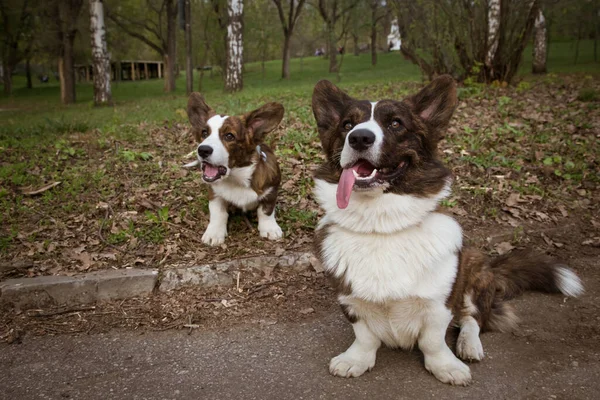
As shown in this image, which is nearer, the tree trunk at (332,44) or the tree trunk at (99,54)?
Result: the tree trunk at (99,54)

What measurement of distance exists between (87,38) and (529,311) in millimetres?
25925

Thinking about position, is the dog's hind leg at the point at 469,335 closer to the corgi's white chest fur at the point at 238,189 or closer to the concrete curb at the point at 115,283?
the concrete curb at the point at 115,283

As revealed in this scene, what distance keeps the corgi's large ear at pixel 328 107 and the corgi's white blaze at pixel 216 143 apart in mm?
1328

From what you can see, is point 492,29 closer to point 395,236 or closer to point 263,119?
point 263,119

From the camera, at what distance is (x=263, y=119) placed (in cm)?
457

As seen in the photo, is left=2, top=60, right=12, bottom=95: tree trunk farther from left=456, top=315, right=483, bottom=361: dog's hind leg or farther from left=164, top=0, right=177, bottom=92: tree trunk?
left=456, top=315, right=483, bottom=361: dog's hind leg

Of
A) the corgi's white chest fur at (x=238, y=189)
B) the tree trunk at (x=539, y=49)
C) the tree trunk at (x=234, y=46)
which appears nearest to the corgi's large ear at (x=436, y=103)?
the corgi's white chest fur at (x=238, y=189)

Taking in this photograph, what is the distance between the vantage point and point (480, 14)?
10.0 m

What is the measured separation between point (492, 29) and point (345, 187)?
30.2 ft

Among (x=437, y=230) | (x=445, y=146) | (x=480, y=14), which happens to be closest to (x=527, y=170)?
(x=445, y=146)

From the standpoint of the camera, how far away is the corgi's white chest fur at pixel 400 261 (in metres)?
2.56

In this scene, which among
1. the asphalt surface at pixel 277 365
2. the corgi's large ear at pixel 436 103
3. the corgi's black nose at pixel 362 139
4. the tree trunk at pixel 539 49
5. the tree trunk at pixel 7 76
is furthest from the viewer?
the tree trunk at pixel 7 76

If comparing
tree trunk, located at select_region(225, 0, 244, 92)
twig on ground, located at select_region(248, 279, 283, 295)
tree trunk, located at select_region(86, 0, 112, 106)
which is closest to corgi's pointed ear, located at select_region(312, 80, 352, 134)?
twig on ground, located at select_region(248, 279, 283, 295)

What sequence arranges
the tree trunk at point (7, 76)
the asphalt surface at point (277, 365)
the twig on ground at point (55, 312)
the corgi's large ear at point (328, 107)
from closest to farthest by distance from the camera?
1. the asphalt surface at point (277, 365)
2. the corgi's large ear at point (328, 107)
3. the twig on ground at point (55, 312)
4. the tree trunk at point (7, 76)
